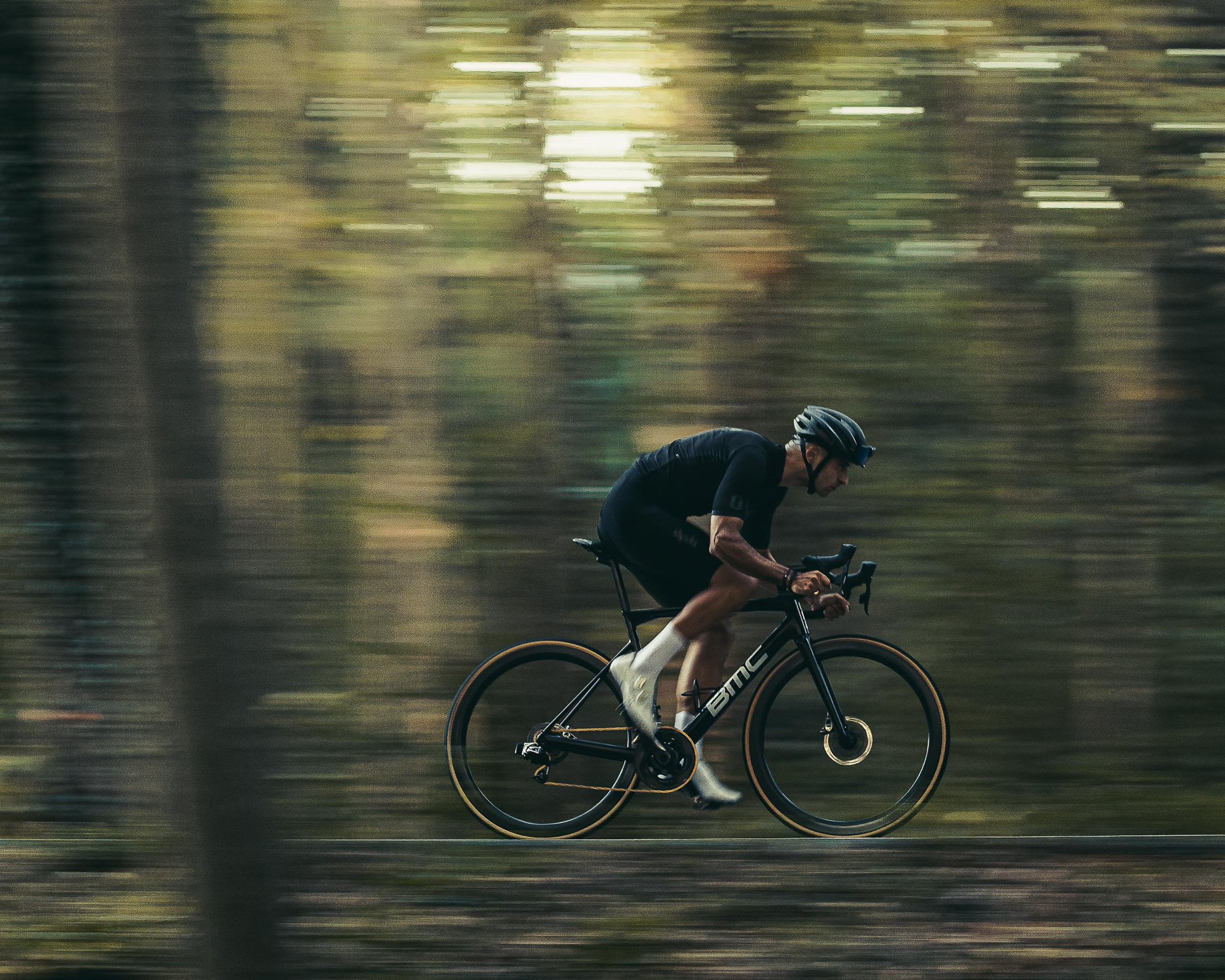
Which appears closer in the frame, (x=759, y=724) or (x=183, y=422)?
(x=183, y=422)

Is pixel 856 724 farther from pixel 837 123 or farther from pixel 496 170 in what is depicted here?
pixel 496 170

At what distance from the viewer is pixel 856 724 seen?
4328mm

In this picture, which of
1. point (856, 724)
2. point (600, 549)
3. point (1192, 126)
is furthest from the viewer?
point (1192, 126)

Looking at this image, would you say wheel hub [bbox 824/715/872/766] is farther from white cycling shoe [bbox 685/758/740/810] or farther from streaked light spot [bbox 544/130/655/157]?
streaked light spot [bbox 544/130/655/157]

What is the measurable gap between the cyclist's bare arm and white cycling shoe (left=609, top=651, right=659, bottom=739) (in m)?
0.60

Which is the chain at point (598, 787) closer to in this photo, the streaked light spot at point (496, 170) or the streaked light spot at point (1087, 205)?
the streaked light spot at point (496, 170)

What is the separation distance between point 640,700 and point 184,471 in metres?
2.14

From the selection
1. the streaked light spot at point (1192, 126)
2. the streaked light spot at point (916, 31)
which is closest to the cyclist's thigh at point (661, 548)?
the streaked light spot at point (916, 31)

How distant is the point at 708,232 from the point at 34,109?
3681mm

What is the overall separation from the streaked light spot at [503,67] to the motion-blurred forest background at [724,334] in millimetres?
14

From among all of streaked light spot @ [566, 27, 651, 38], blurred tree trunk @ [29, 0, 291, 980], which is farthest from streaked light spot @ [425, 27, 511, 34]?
blurred tree trunk @ [29, 0, 291, 980]

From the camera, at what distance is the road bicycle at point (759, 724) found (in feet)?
14.4

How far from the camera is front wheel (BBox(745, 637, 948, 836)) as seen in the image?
439 centimetres

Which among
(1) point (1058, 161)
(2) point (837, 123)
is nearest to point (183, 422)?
(2) point (837, 123)
